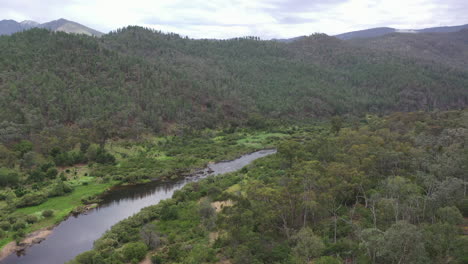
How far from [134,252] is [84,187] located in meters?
36.5

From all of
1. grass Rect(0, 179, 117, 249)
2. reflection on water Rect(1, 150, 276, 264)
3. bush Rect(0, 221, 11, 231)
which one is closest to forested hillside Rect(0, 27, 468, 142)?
grass Rect(0, 179, 117, 249)

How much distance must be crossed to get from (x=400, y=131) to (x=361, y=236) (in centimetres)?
5933

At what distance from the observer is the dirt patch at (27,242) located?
47.3 meters

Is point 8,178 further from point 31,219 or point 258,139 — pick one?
point 258,139

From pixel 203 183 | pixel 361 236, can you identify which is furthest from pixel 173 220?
pixel 361 236

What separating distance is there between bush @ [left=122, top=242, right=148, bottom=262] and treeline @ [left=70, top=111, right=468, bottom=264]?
127 millimetres

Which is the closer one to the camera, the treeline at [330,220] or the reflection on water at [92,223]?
the treeline at [330,220]

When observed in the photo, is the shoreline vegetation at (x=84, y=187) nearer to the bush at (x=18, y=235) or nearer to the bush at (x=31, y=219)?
the bush at (x=18, y=235)

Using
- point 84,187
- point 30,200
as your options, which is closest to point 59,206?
point 30,200

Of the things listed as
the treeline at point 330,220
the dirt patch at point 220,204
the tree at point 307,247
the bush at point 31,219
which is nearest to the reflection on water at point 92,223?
the bush at point 31,219

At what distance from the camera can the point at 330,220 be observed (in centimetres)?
4559

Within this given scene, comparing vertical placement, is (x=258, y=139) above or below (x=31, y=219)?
below

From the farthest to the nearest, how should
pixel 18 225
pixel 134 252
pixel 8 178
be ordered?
pixel 8 178
pixel 18 225
pixel 134 252

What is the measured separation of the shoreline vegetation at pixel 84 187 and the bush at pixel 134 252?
56.8 ft
